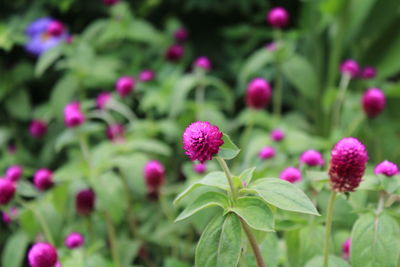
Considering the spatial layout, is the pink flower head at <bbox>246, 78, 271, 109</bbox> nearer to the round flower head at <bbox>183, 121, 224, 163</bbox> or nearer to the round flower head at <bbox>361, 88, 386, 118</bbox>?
the round flower head at <bbox>361, 88, 386, 118</bbox>

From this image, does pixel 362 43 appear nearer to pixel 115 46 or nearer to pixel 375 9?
pixel 375 9

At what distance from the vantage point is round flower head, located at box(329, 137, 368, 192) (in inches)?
27.5

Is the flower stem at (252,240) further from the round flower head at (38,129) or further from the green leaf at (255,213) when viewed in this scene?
the round flower head at (38,129)

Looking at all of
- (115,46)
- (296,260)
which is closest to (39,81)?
(115,46)

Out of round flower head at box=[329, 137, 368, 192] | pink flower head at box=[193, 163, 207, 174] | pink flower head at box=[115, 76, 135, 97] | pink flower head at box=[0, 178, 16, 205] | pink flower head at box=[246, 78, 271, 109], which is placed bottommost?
pink flower head at box=[0, 178, 16, 205]

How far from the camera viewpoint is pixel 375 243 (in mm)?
695

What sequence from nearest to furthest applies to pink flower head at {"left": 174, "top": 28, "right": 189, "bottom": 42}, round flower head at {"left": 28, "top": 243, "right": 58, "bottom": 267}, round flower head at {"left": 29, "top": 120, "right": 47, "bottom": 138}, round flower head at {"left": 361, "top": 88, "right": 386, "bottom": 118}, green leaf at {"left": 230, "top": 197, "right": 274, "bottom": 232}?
1. green leaf at {"left": 230, "top": 197, "right": 274, "bottom": 232}
2. round flower head at {"left": 28, "top": 243, "right": 58, "bottom": 267}
3. round flower head at {"left": 361, "top": 88, "right": 386, "bottom": 118}
4. round flower head at {"left": 29, "top": 120, "right": 47, "bottom": 138}
5. pink flower head at {"left": 174, "top": 28, "right": 189, "bottom": 42}

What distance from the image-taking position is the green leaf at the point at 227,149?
2.09ft

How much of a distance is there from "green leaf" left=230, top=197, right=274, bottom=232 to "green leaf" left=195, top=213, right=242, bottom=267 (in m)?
0.02

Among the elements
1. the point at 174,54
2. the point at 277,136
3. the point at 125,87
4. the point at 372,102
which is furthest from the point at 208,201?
the point at 174,54

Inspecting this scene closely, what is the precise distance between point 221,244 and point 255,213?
6cm

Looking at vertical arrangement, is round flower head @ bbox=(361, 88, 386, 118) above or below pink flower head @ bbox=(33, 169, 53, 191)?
above

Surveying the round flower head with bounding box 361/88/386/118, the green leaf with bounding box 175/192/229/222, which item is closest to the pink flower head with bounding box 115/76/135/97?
the round flower head with bounding box 361/88/386/118

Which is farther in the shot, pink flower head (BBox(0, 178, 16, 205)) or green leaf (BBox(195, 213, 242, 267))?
pink flower head (BBox(0, 178, 16, 205))
